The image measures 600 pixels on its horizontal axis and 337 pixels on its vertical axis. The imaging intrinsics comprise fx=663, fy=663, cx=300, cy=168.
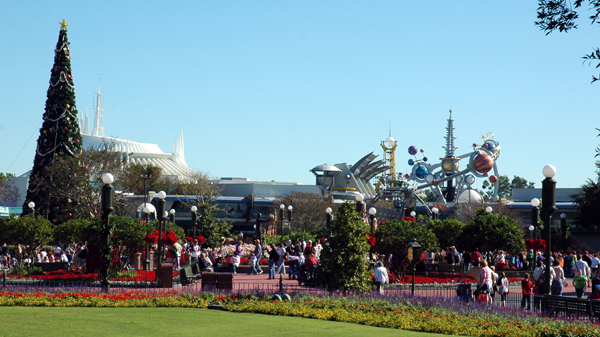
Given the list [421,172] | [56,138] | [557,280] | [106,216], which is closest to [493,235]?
[557,280]

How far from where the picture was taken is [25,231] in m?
27.5

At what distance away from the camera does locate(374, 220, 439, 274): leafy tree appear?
955 inches

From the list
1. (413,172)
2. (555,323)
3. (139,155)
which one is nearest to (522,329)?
(555,323)

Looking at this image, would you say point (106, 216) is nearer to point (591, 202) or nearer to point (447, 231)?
point (447, 231)

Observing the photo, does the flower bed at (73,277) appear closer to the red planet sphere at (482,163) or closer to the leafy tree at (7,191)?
the red planet sphere at (482,163)

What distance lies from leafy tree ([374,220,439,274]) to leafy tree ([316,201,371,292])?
→ 665 cm

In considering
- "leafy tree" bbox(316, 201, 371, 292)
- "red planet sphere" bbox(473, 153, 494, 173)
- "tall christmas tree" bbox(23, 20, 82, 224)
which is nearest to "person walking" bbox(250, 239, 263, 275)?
"leafy tree" bbox(316, 201, 371, 292)

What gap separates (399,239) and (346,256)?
7.16m

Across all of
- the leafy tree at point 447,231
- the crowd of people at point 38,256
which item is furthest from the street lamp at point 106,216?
the leafy tree at point 447,231

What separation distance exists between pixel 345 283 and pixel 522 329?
20.6 ft

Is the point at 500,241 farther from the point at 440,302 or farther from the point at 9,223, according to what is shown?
the point at 9,223

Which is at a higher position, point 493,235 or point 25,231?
point 493,235

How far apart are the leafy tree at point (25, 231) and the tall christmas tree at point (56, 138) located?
15088 mm

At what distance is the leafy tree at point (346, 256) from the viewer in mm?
17344
